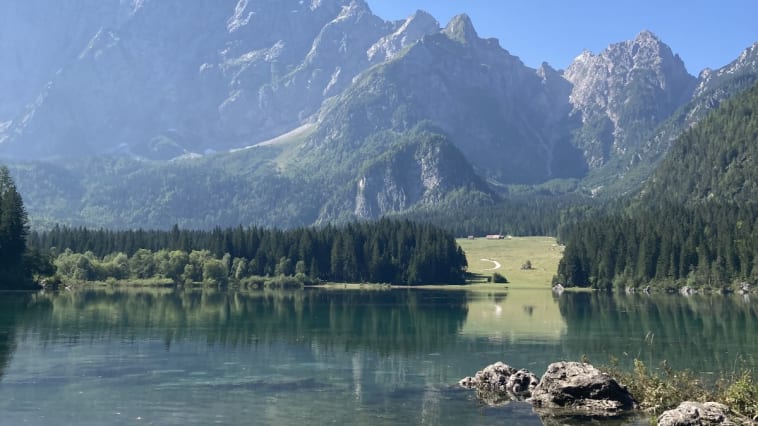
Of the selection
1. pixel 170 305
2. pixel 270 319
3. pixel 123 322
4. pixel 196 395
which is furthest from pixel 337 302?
pixel 196 395

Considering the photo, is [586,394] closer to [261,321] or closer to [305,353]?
[305,353]

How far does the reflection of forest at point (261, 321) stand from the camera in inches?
3477

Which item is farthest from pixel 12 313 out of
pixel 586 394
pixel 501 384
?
pixel 586 394

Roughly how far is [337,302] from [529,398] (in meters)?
111

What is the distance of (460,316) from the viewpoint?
124562mm

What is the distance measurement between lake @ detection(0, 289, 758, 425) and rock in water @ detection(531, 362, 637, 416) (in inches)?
97.3

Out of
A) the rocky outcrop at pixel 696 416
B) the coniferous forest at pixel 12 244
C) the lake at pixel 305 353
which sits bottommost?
the lake at pixel 305 353

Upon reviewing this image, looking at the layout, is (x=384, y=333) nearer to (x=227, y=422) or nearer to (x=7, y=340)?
(x=7, y=340)

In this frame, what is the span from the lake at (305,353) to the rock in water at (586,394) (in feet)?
8.11

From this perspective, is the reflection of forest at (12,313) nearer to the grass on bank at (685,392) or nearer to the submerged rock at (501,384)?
the submerged rock at (501,384)

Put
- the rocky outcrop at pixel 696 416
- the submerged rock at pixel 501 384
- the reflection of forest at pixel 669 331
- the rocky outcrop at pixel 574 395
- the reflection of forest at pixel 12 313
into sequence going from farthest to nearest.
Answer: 1. the reflection of forest at pixel 12 313
2. the reflection of forest at pixel 669 331
3. the submerged rock at pixel 501 384
4. the rocky outcrop at pixel 574 395
5. the rocky outcrop at pixel 696 416

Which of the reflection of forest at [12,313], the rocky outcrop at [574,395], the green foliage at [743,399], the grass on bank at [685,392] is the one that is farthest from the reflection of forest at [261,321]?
the green foliage at [743,399]

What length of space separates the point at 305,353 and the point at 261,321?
36.7m

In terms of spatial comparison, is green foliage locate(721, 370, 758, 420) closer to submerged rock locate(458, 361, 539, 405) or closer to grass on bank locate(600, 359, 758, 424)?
grass on bank locate(600, 359, 758, 424)
